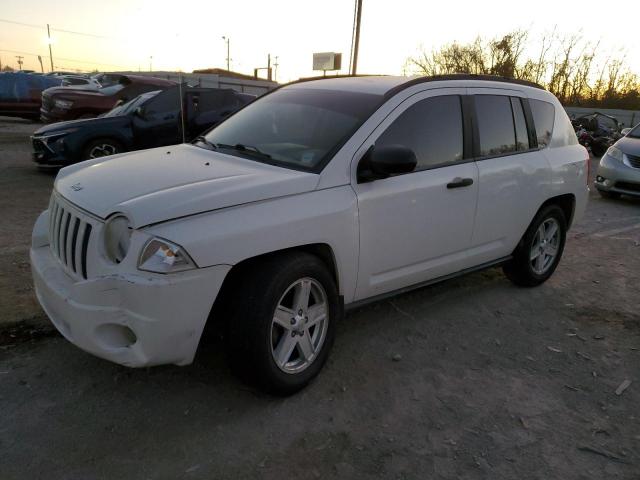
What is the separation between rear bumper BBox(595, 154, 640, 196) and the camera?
966 cm

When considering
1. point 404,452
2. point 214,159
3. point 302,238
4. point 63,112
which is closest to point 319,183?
point 302,238

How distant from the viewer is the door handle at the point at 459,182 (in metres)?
3.71

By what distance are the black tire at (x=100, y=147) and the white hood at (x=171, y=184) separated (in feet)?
18.8

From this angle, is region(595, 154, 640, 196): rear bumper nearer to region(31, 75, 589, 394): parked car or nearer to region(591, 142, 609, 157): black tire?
region(31, 75, 589, 394): parked car

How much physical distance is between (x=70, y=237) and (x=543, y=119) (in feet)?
13.2

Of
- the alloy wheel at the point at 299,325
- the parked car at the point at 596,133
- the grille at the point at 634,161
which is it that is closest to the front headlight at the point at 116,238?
the alloy wheel at the point at 299,325

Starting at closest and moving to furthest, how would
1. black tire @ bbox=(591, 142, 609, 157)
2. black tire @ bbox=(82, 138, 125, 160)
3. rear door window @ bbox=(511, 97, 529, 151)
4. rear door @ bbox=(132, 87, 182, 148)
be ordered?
rear door window @ bbox=(511, 97, 529, 151)
black tire @ bbox=(82, 138, 125, 160)
rear door @ bbox=(132, 87, 182, 148)
black tire @ bbox=(591, 142, 609, 157)

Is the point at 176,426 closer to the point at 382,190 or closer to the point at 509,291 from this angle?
the point at 382,190

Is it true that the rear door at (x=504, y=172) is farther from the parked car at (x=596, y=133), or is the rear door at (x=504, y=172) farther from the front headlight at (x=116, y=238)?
the parked car at (x=596, y=133)

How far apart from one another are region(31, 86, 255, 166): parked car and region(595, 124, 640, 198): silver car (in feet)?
23.3

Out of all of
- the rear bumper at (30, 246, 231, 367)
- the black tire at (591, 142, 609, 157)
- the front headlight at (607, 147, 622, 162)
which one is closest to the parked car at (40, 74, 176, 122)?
the front headlight at (607, 147, 622, 162)

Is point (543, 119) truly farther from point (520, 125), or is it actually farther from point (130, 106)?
point (130, 106)

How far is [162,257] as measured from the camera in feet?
8.02

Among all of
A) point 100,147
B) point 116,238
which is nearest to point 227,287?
point 116,238
